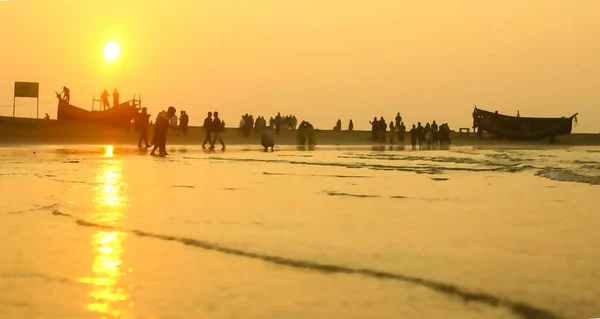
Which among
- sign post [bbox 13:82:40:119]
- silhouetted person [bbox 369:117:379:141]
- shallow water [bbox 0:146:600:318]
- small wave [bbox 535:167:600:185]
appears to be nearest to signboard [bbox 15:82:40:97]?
sign post [bbox 13:82:40:119]

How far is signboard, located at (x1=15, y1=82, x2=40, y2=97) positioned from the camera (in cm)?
4388

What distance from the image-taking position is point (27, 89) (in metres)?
44.1

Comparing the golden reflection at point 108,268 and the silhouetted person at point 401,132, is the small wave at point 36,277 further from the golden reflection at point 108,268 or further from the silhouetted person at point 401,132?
the silhouetted person at point 401,132

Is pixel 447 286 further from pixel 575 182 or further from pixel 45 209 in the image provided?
pixel 575 182

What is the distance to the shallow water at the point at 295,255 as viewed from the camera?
8.56 ft

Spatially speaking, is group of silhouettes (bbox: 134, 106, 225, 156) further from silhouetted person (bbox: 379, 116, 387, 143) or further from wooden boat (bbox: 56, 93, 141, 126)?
silhouetted person (bbox: 379, 116, 387, 143)

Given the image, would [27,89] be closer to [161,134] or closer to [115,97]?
[115,97]

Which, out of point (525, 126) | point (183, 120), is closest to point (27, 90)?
point (183, 120)

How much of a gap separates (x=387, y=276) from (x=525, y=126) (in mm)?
56953

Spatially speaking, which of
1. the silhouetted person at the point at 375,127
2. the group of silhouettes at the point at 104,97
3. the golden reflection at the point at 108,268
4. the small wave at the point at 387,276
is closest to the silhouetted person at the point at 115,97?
the group of silhouettes at the point at 104,97

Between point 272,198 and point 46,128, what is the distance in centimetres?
3676

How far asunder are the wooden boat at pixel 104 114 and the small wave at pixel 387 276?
43973 millimetres

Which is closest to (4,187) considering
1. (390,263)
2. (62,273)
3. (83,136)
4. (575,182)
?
(62,273)

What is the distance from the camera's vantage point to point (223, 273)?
312cm
